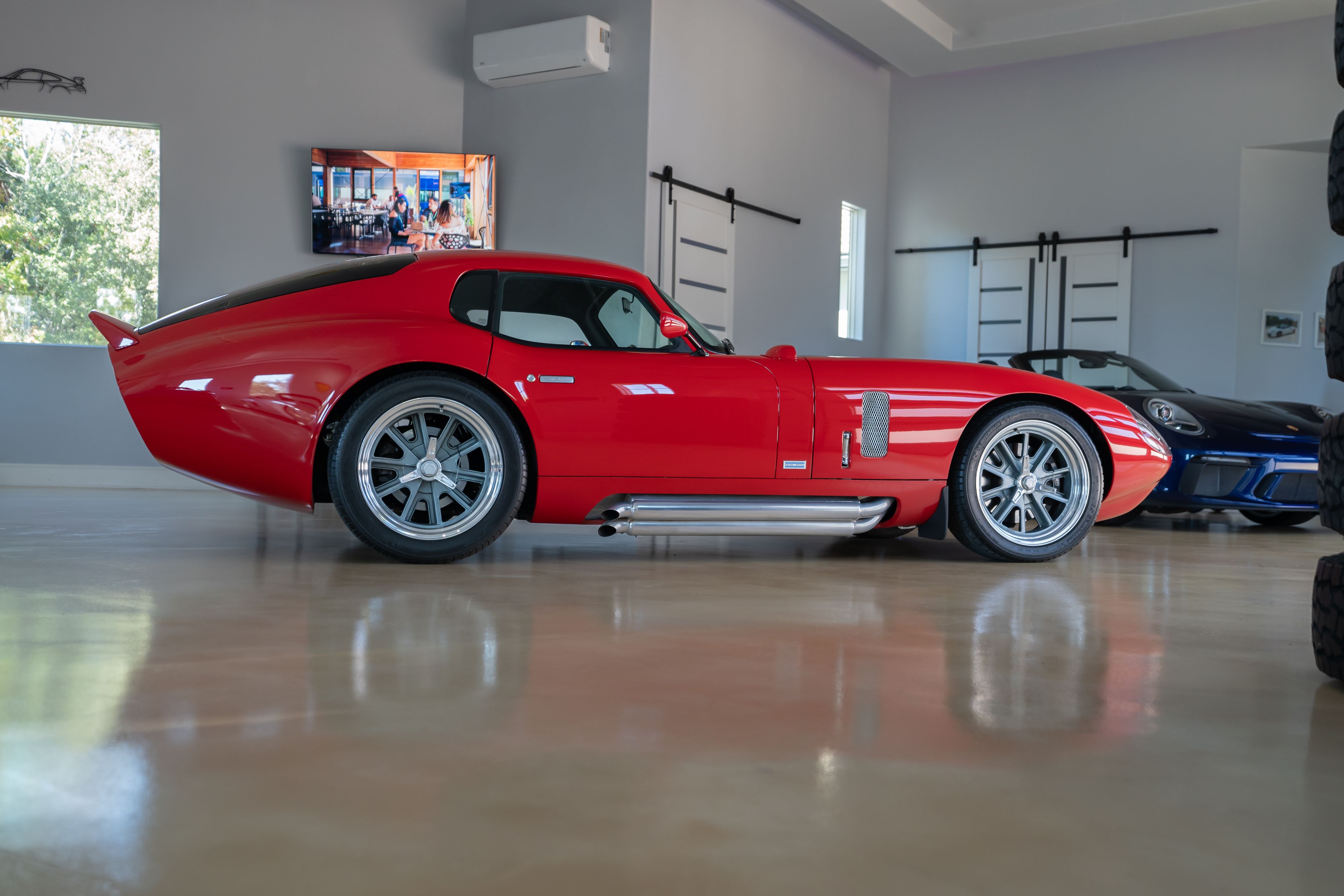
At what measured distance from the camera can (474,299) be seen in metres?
3.67

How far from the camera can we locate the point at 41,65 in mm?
7770

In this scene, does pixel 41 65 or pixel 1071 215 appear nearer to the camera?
pixel 41 65

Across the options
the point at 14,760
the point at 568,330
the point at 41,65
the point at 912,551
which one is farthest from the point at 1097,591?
the point at 41,65

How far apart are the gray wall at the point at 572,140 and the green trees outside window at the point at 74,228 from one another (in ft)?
8.95

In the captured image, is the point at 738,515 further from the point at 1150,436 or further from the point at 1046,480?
the point at 1150,436

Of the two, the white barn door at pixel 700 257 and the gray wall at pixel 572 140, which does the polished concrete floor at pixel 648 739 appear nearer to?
the gray wall at pixel 572 140

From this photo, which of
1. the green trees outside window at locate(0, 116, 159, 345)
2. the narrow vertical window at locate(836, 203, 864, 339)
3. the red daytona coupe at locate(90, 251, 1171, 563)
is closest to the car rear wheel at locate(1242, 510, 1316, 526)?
the red daytona coupe at locate(90, 251, 1171, 563)

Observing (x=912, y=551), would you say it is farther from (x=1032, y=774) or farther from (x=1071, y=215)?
(x=1071, y=215)

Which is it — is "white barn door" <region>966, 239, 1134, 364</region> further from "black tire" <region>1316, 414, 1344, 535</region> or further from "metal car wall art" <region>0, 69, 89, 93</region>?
"black tire" <region>1316, 414, 1344, 535</region>

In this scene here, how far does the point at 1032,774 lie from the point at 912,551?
299 cm

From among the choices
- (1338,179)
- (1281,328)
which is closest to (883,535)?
(1338,179)

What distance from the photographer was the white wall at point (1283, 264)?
1066 cm

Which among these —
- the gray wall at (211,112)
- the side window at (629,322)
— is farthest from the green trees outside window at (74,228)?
the side window at (629,322)

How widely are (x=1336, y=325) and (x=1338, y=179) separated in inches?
12.8
